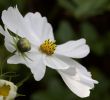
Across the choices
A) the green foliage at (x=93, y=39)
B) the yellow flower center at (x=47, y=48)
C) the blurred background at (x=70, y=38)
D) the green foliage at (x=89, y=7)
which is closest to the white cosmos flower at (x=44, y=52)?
the yellow flower center at (x=47, y=48)

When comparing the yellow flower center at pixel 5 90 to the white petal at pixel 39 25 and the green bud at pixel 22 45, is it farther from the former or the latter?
the white petal at pixel 39 25

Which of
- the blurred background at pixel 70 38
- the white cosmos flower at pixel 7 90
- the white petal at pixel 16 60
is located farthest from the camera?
the blurred background at pixel 70 38

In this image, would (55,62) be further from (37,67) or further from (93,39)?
(93,39)

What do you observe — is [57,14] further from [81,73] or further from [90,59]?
[81,73]

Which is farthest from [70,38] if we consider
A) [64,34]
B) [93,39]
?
[93,39]

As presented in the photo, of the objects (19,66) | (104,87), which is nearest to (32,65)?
(19,66)

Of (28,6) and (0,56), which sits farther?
(28,6)

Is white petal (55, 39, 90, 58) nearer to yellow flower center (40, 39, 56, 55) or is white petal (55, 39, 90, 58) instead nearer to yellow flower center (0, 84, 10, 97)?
yellow flower center (40, 39, 56, 55)
